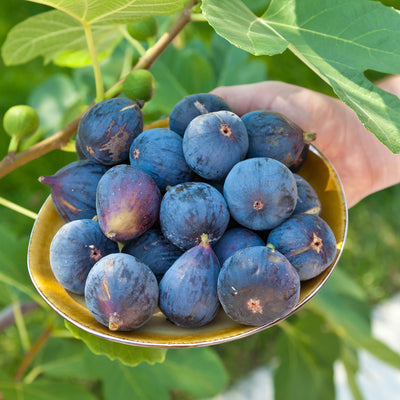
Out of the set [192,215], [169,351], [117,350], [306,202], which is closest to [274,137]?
[306,202]

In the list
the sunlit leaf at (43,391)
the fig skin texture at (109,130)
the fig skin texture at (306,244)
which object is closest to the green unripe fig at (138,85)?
the fig skin texture at (109,130)

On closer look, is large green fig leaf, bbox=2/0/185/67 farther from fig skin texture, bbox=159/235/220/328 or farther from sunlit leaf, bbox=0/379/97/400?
sunlit leaf, bbox=0/379/97/400

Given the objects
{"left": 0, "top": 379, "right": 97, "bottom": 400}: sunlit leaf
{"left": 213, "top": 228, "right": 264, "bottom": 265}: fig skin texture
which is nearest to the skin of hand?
{"left": 213, "top": 228, "right": 264, "bottom": 265}: fig skin texture

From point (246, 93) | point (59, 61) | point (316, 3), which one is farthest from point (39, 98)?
point (316, 3)

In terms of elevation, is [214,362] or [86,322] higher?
[86,322]

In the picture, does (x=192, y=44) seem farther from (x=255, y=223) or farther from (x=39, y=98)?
(x=255, y=223)
